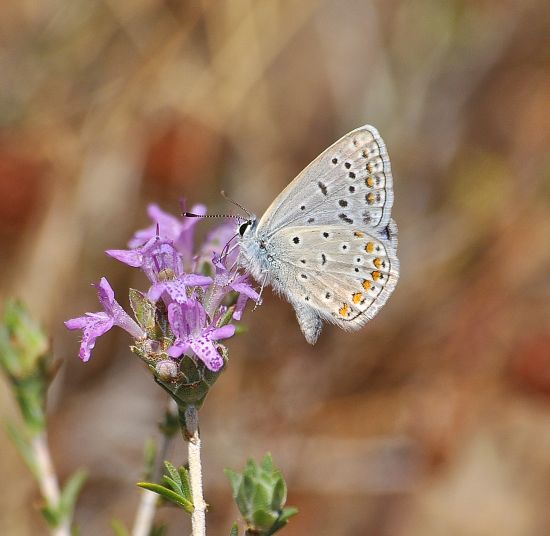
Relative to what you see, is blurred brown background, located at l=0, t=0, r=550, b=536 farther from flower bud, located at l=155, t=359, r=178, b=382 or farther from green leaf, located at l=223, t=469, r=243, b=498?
flower bud, located at l=155, t=359, r=178, b=382

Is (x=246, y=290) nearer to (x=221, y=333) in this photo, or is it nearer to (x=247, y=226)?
(x=221, y=333)

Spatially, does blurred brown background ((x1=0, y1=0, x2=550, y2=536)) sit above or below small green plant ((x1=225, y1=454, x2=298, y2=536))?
above

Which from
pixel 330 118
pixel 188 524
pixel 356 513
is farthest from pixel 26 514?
pixel 330 118

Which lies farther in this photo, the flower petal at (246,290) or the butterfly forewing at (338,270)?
the butterfly forewing at (338,270)

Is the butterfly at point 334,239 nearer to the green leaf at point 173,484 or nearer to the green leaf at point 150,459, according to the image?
the green leaf at point 150,459

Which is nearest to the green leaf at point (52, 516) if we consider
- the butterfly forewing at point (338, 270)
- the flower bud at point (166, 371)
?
the flower bud at point (166, 371)

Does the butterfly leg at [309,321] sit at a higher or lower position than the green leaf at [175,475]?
higher

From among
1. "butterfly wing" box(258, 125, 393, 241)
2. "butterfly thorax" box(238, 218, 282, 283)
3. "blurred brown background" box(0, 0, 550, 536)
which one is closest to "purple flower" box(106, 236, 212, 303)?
"butterfly thorax" box(238, 218, 282, 283)
